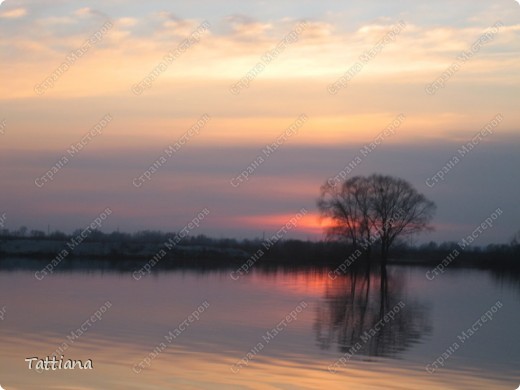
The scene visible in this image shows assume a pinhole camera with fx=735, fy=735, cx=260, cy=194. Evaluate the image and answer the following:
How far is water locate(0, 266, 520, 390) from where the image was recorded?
430 inches

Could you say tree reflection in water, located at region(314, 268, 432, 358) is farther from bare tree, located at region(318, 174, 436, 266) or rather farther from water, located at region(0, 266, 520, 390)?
bare tree, located at region(318, 174, 436, 266)

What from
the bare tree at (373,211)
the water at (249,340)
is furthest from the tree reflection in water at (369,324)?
the bare tree at (373,211)

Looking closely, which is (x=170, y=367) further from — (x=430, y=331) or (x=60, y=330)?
(x=430, y=331)

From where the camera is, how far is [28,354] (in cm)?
1193

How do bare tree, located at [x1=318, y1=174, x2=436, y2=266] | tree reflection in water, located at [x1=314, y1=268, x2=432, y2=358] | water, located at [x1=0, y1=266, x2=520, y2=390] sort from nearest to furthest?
water, located at [x1=0, y1=266, x2=520, y2=390], tree reflection in water, located at [x1=314, y1=268, x2=432, y2=358], bare tree, located at [x1=318, y1=174, x2=436, y2=266]

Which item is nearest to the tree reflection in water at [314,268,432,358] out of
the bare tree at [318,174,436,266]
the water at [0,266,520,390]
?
the water at [0,266,520,390]

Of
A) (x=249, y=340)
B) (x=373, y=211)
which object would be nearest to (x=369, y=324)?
(x=249, y=340)

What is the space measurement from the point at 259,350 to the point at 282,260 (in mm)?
53914

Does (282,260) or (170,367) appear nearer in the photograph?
(170,367)

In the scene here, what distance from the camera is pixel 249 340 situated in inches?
559

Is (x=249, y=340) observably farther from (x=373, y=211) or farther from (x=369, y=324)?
(x=373, y=211)

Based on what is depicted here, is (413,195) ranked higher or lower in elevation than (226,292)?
higher

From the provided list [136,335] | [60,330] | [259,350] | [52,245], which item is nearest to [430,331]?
[259,350]

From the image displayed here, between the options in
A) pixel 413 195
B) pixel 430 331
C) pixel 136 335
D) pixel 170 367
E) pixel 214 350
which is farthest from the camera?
pixel 413 195
